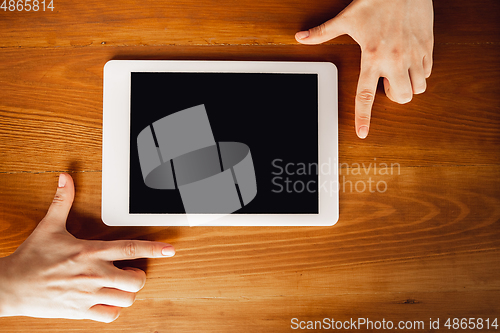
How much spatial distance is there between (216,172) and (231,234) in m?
0.16

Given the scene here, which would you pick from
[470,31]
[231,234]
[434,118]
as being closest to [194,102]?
[231,234]

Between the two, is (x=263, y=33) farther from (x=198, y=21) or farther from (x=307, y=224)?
(x=307, y=224)

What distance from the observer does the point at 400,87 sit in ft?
2.56

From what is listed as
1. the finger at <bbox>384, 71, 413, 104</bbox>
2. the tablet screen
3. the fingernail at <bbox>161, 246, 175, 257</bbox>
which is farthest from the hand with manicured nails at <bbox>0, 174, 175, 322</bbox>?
the finger at <bbox>384, 71, 413, 104</bbox>

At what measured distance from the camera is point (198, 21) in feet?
2.73

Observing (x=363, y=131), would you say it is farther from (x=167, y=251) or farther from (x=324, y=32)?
(x=167, y=251)

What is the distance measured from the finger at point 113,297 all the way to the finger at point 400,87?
2.66 ft

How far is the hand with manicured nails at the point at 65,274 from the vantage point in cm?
75

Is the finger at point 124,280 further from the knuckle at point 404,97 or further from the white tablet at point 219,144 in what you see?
the knuckle at point 404,97

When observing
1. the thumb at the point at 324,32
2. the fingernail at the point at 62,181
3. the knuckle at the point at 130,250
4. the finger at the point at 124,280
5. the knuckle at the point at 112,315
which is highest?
the thumb at the point at 324,32

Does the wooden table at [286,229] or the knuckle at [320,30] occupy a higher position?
the knuckle at [320,30]

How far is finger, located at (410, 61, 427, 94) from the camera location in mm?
779

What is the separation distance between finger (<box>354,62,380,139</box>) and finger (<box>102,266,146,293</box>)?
2.11ft

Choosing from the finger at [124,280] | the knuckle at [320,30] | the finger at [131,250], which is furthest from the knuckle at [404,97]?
the finger at [124,280]
